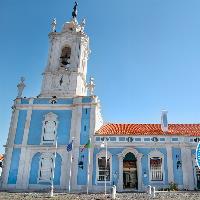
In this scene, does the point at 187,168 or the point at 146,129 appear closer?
the point at 187,168

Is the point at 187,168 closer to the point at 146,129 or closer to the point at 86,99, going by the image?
the point at 146,129

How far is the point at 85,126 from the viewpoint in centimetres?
3097

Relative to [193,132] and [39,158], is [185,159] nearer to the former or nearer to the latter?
[193,132]

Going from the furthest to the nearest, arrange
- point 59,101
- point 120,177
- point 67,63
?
point 67,63 → point 59,101 → point 120,177

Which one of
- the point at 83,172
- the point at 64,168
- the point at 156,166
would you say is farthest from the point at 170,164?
the point at 64,168

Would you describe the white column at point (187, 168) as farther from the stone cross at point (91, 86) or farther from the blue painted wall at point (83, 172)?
the stone cross at point (91, 86)

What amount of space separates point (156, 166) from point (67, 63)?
53.9 feet

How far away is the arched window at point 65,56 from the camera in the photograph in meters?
35.4

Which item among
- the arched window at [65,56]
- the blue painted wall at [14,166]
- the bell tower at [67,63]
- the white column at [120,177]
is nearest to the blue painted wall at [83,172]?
the white column at [120,177]

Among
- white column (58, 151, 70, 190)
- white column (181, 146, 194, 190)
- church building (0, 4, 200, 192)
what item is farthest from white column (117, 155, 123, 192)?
white column (181, 146, 194, 190)

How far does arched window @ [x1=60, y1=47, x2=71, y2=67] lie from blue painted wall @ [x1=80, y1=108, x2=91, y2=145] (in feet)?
23.7

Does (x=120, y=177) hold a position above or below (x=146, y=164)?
below

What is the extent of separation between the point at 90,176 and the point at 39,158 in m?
5.89

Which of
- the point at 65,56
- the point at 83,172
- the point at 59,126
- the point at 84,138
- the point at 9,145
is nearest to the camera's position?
the point at 83,172
